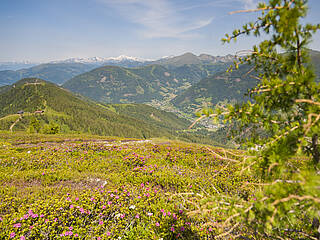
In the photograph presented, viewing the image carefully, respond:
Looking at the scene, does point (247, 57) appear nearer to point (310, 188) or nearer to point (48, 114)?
point (310, 188)

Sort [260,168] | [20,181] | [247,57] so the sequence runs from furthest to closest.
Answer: [20,181] < [247,57] < [260,168]

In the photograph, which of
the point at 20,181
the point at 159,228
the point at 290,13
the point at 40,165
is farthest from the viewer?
the point at 40,165

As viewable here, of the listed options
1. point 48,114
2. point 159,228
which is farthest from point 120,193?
point 48,114

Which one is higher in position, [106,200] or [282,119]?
[282,119]

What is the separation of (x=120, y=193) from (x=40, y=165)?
6496 mm

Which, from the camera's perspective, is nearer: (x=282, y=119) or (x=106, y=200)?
(x=282, y=119)

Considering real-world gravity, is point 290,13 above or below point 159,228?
above

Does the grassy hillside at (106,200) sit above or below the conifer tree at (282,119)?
below

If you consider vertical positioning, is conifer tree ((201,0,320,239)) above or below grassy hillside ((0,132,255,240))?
above

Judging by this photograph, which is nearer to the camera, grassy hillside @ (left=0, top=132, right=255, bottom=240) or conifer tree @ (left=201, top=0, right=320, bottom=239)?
conifer tree @ (left=201, top=0, right=320, bottom=239)

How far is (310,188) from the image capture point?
172 centimetres

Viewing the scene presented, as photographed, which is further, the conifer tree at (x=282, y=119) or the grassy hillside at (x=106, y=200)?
the grassy hillside at (x=106, y=200)

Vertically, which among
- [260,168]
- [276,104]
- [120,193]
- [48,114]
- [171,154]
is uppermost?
[276,104]

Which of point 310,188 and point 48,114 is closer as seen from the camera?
point 310,188
